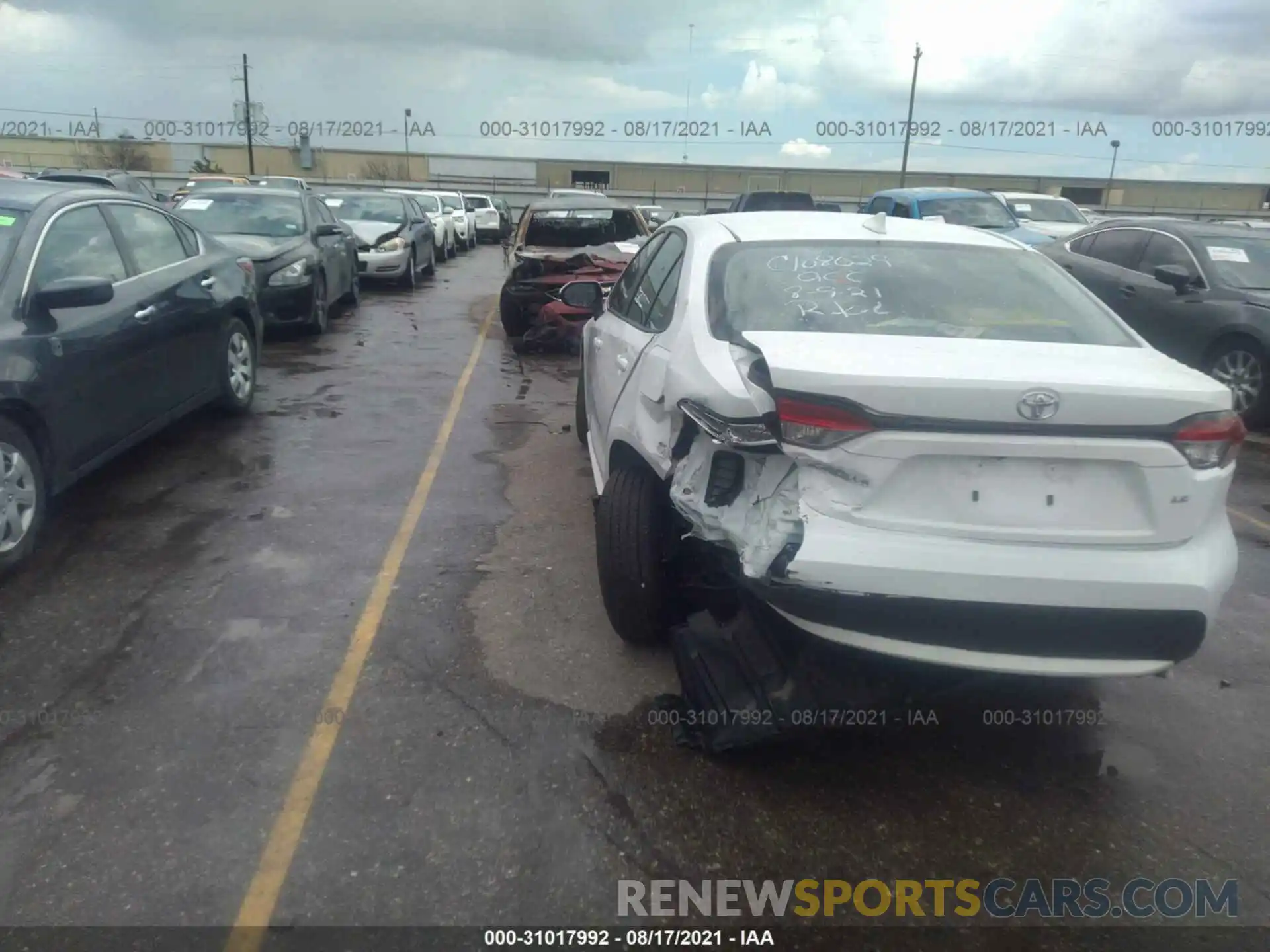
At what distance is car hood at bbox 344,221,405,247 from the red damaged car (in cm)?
497

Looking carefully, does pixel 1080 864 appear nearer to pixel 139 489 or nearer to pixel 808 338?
pixel 808 338

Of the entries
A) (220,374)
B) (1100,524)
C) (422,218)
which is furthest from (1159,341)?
(422,218)

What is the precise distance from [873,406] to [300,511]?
375 centimetres

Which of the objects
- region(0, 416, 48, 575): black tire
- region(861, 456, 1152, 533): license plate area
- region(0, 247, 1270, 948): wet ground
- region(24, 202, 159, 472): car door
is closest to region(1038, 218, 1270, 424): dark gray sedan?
region(0, 247, 1270, 948): wet ground

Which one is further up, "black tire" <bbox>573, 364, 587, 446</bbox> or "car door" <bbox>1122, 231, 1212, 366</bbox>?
"car door" <bbox>1122, 231, 1212, 366</bbox>

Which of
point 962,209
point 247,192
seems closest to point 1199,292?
point 962,209

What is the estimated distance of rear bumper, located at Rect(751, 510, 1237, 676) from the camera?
2807mm

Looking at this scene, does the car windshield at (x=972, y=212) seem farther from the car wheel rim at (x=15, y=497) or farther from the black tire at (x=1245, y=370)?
the car wheel rim at (x=15, y=497)

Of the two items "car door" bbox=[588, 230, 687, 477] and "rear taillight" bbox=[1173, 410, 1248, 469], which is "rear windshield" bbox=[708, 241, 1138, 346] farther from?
"rear taillight" bbox=[1173, 410, 1248, 469]

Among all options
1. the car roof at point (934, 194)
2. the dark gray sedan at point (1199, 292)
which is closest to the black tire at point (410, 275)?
the car roof at point (934, 194)

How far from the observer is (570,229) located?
454 inches

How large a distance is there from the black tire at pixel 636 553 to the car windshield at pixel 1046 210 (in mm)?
15501

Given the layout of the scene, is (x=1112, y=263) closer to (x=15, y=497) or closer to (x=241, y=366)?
(x=241, y=366)

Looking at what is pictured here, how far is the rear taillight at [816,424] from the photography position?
280 centimetres
